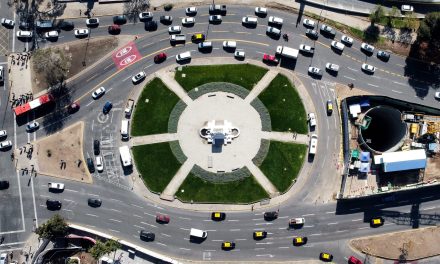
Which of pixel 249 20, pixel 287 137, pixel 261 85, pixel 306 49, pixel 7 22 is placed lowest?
pixel 287 137

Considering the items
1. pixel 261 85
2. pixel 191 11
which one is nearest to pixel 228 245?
pixel 261 85

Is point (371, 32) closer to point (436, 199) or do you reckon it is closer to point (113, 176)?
point (436, 199)

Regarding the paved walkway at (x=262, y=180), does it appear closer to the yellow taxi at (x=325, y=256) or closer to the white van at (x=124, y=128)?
Result: the yellow taxi at (x=325, y=256)

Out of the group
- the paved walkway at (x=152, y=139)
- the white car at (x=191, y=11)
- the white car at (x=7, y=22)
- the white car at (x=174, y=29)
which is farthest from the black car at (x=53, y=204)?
the white car at (x=191, y=11)

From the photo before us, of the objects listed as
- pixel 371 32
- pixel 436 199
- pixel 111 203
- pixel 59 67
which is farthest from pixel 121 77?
pixel 436 199

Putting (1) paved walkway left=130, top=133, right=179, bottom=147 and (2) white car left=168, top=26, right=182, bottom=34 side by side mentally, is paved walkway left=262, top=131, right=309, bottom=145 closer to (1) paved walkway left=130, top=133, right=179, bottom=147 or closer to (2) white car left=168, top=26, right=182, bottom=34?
(1) paved walkway left=130, top=133, right=179, bottom=147

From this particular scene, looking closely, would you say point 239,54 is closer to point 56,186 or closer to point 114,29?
point 114,29
